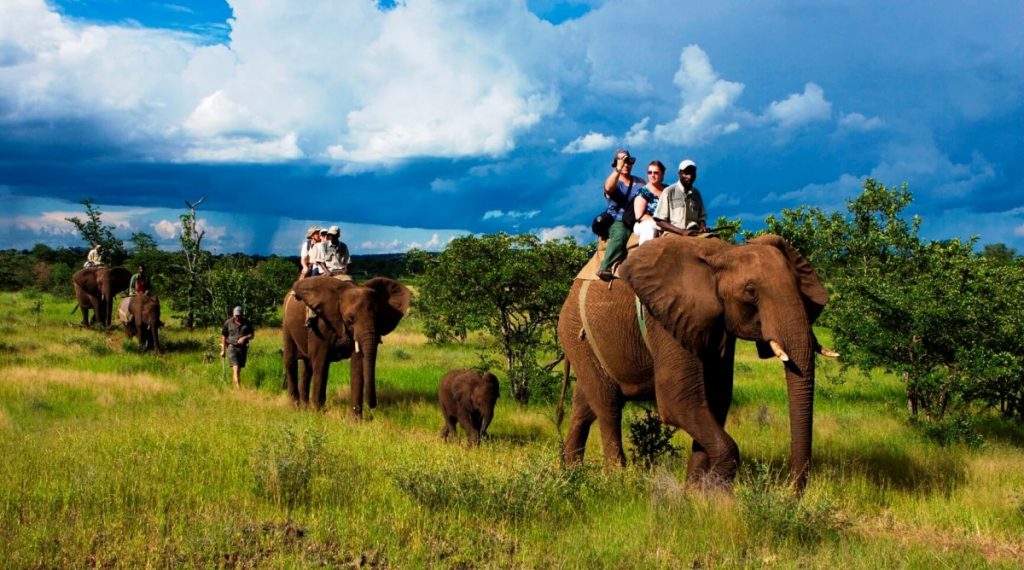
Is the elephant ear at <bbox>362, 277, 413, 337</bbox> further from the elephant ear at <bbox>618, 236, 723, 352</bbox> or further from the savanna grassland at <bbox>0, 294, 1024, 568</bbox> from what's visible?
the elephant ear at <bbox>618, 236, 723, 352</bbox>

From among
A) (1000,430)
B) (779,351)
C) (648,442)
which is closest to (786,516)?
(779,351)

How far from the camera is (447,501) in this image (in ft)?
27.5

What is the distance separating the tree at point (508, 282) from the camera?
62.0ft

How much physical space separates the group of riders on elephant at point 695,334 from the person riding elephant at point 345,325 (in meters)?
5.50

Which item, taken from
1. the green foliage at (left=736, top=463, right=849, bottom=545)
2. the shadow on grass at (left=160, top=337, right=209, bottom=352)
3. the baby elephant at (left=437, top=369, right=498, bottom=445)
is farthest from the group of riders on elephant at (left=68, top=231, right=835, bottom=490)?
the shadow on grass at (left=160, top=337, right=209, bottom=352)

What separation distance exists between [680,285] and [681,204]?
1.36 m

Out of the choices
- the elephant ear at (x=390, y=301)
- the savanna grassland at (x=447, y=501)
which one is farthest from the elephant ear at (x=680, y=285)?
the elephant ear at (x=390, y=301)

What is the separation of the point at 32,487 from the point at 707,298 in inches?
288

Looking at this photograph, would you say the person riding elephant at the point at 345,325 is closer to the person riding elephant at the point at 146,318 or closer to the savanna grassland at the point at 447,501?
the savanna grassland at the point at 447,501

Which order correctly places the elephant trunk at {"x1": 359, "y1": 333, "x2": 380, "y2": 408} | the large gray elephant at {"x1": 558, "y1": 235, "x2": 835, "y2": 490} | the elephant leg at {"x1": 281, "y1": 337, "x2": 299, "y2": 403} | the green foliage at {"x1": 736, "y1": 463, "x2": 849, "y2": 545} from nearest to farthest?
the green foliage at {"x1": 736, "y1": 463, "x2": 849, "y2": 545} < the large gray elephant at {"x1": 558, "y1": 235, "x2": 835, "y2": 490} < the elephant trunk at {"x1": 359, "y1": 333, "x2": 380, "y2": 408} < the elephant leg at {"x1": 281, "y1": 337, "x2": 299, "y2": 403}

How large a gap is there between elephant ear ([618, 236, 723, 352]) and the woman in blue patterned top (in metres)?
0.49

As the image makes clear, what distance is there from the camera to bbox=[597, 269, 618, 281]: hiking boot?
975 cm

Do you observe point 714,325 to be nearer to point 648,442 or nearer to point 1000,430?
point 648,442

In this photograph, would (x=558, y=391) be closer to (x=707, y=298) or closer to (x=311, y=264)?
(x=311, y=264)
